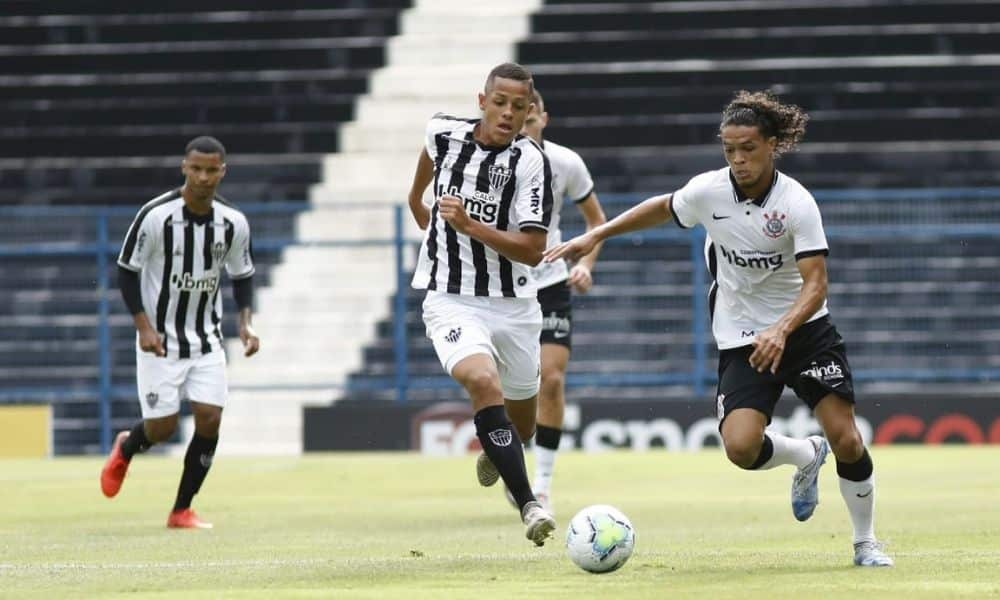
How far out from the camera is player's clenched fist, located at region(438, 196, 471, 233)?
Result: 7.63 metres

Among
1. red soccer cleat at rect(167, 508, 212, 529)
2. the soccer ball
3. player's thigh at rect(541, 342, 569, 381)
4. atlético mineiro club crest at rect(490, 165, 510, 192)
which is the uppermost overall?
atlético mineiro club crest at rect(490, 165, 510, 192)

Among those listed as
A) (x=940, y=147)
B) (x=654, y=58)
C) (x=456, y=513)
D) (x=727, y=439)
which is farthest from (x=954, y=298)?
(x=727, y=439)

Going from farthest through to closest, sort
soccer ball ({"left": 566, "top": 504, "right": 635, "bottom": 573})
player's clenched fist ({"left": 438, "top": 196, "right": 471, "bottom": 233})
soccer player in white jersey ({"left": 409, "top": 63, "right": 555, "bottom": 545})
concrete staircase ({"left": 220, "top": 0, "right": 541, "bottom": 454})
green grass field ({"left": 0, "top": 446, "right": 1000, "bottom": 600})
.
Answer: concrete staircase ({"left": 220, "top": 0, "right": 541, "bottom": 454})
soccer player in white jersey ({"left": 409, "top": 63, "right": 555, "bottom": 545})
player's clenched fist ({"left": 438, "top": 196, "right": 471, "bottom": 233})
soccer ball ({"left": 566, "top": 504, "right": 635, "bottom": 573})
green grass field ({"left": 0, "top": 446, "right": 1000, "bottom": 600})

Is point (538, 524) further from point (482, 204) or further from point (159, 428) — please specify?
point (159, 428)

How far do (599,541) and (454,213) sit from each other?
61.3 inches

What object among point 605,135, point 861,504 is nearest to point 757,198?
point 861,504

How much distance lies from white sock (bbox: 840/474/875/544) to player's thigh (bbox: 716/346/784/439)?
40cm

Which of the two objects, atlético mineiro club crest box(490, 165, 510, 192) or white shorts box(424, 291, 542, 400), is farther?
atlético mineiro club crest box(490, 165, 510, 192)

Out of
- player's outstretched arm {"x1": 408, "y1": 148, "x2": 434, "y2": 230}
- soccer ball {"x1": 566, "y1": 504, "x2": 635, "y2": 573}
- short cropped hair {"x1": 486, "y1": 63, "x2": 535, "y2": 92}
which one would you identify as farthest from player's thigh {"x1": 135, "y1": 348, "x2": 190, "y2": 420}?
soccer ball {"x1": 566, "y1": 504, "x2": 635, "y2": 573}

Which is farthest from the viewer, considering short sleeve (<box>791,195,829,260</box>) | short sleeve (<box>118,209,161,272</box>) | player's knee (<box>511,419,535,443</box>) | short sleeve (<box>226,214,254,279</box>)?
short sleeve (<box>226,214,254,279</box>)

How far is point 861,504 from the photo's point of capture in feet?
23.2

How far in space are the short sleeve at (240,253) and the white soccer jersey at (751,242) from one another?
11.4ft

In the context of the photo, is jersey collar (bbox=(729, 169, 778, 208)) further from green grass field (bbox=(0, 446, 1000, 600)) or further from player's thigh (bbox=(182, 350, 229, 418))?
player's thigh (bbox=(182, 350, 229, 418))

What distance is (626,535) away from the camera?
6863 mm
